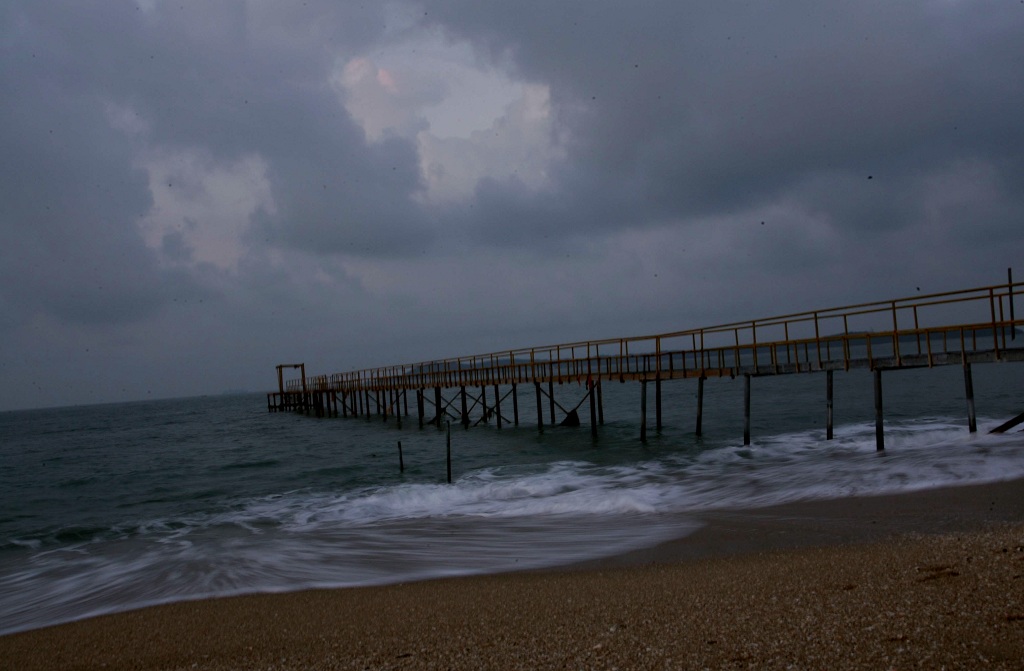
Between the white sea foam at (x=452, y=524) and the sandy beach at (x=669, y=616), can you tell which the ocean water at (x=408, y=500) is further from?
the sandy beach at (x=669, y=616)

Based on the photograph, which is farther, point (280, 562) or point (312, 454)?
point (312, 454)

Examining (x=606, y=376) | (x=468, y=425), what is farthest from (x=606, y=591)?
(x=468, y=425)

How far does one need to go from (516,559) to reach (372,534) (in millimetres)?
4046

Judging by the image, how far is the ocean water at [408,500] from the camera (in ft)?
33.8

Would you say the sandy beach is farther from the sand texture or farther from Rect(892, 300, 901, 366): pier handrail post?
Rect(892, 300, 901, 366): pier handrail post

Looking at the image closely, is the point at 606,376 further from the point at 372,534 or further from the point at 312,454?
the point at 372,534

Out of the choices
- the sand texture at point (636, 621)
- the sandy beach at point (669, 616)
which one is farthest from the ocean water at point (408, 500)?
the sand texture at point (636, 621)

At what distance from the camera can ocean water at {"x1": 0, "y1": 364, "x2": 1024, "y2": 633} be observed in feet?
33.8

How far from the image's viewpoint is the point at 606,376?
2683cm

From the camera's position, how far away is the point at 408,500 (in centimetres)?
1683

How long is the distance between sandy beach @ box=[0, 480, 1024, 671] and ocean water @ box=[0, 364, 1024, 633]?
1257mm

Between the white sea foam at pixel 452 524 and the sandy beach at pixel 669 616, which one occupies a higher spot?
the sandy beach at pixel 669 616

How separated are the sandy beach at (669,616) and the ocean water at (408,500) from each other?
1257 mm

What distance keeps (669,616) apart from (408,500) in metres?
11.6
